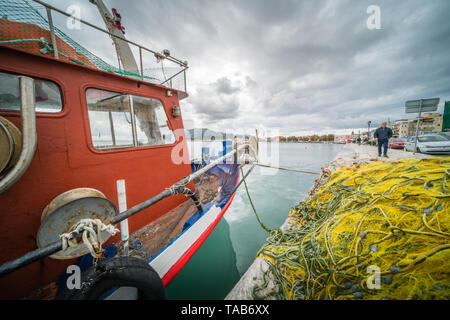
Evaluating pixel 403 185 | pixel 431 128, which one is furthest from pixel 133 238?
pixel 431 128

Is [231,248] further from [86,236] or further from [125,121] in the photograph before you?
[125,121]

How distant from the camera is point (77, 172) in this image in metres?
2.11

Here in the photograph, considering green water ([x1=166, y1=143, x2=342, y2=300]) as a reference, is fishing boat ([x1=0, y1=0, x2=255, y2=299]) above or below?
above

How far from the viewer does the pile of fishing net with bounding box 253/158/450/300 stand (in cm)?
130

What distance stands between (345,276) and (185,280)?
286 centimetres

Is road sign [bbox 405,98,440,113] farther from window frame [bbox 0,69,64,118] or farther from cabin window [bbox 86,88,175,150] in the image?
window frame [bbox 0,69,64,118]

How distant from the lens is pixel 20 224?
171cm

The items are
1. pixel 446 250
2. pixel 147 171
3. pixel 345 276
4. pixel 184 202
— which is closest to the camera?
pixel 446 250

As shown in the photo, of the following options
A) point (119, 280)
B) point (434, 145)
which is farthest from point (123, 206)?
point (434, 145)

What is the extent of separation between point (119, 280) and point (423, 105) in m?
13.0

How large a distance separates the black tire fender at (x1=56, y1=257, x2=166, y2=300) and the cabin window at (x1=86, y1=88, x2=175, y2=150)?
1.81 m

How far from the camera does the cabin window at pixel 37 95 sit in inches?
65.1

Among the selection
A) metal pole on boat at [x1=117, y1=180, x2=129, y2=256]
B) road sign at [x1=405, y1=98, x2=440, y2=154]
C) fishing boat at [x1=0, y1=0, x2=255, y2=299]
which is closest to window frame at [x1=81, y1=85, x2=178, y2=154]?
fishing boat at [x1=0, y1=0, x2=255, y2=299]

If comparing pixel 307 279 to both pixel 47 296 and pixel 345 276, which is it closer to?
pixel 345 276
